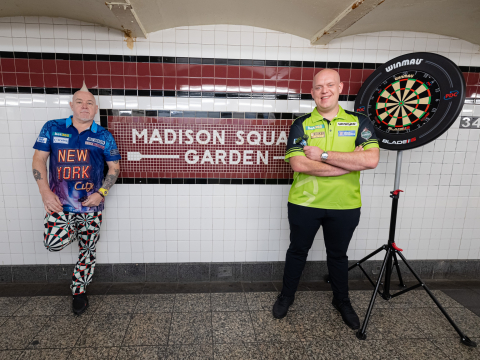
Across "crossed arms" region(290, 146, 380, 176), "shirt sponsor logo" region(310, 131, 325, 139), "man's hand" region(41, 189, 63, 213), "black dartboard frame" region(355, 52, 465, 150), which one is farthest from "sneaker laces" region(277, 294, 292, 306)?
"man's hand" region(41, 189, 63, 213)

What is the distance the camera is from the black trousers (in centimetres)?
191

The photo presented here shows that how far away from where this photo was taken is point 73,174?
200 centimetres

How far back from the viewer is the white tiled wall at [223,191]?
7.46 feet

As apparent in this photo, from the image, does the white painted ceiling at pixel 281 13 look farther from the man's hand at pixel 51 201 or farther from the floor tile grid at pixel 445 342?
the floor tile grid at pixel 445 342

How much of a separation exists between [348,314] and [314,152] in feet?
4.25

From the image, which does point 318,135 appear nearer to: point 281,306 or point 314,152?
point 314,152

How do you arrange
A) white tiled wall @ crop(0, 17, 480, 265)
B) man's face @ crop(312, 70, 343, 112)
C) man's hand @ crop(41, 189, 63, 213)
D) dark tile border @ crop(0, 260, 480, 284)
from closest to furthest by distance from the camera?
1. man's face @ crop(312, 70, 343, 112)
2. man's hand @ crop(41, 189, 63, 213)
3. white tiled wall @ crop(0, 17, 480, 265)
4. dark tile border @ crop(0, 260, 480, 284)

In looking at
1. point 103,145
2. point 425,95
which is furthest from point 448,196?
point 103,145

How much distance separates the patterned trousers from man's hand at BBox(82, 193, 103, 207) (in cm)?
12

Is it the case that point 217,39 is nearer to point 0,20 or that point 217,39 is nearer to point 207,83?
point 207,83

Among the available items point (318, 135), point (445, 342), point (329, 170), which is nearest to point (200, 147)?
point (318, 135)

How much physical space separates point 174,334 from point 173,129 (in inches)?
66.2

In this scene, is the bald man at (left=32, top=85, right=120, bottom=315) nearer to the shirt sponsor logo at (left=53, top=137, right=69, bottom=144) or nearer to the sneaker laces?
the shirt sponsor logo at (left=53, top=137, right=69, bottom=144)

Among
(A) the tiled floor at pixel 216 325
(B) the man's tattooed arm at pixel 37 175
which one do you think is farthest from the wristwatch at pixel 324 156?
(B) the man's tattooed arm at pixel 37 175
